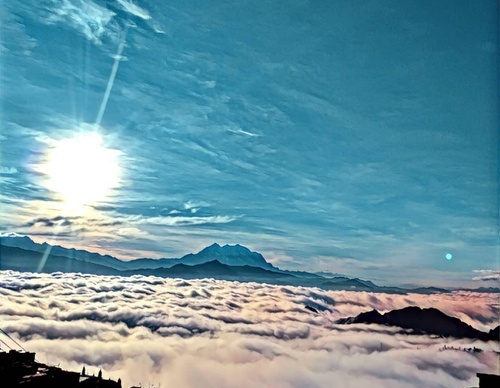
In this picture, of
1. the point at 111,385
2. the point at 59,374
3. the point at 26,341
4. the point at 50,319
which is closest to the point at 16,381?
the point at 59,374

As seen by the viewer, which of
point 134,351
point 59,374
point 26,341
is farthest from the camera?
point 134,351

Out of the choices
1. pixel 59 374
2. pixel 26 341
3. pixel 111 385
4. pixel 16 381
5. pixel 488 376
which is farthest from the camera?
pixel 26 341

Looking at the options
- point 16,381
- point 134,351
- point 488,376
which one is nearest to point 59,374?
point 16,381

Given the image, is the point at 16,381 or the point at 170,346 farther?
the point at 170,346

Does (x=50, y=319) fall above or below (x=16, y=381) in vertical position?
below

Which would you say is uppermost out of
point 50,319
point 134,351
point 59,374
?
point 59,374

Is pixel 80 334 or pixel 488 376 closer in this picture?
pixel 488 376

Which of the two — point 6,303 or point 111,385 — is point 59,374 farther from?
point 6,303

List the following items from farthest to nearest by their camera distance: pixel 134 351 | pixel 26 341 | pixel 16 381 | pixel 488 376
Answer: pixel 134 351 → pixel 26 341 → pixel 16 381 → pixel 488 376

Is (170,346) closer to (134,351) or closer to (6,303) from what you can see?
(134,351)
